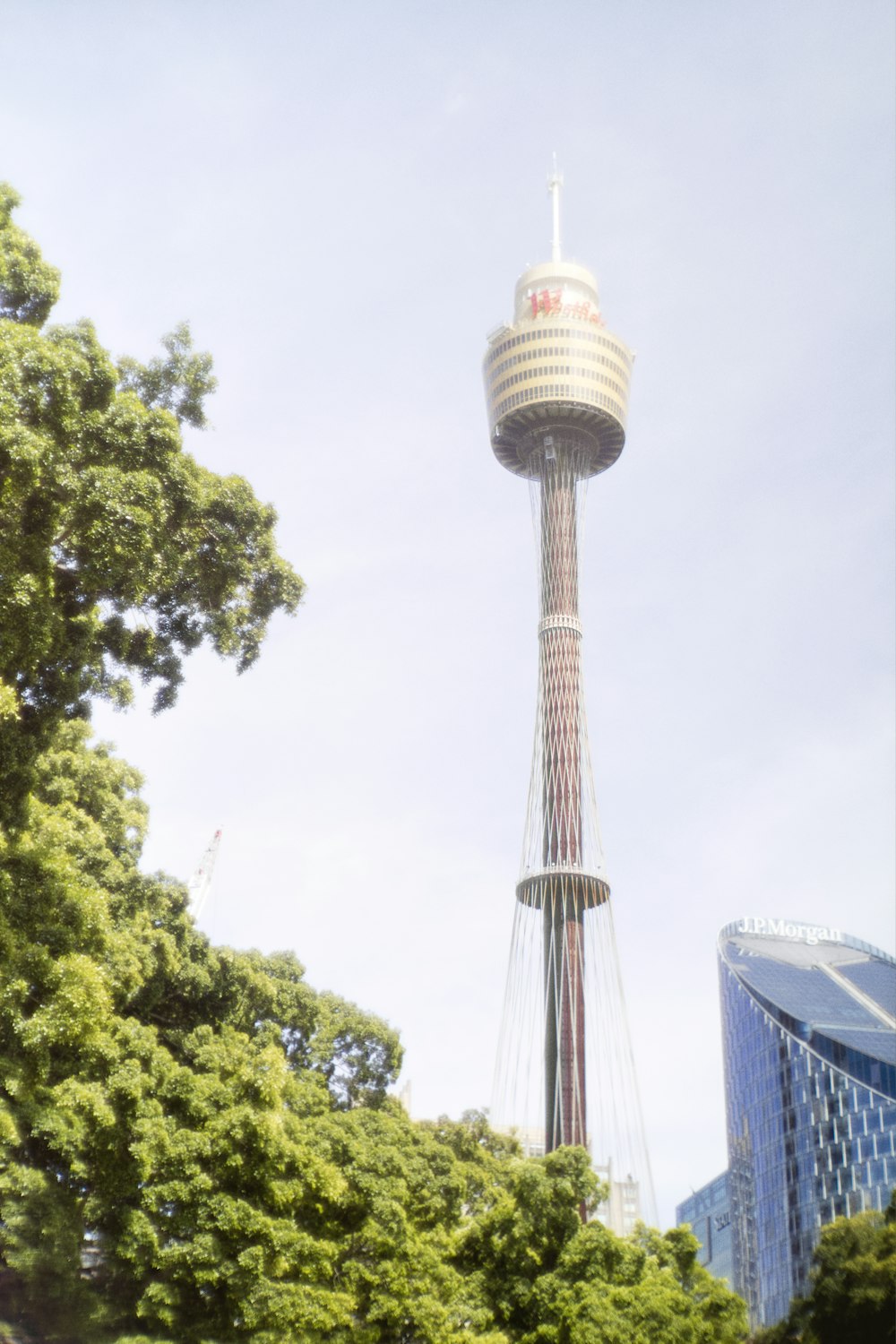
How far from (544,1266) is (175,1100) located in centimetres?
943

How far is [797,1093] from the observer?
8388 cm

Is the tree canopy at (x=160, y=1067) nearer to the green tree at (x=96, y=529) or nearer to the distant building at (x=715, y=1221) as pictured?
the green tree at (x=96, y=529)

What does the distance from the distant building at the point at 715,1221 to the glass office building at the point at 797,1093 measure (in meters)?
10.1

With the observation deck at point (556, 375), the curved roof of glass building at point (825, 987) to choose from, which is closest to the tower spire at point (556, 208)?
the observation deck at point (556, 375)

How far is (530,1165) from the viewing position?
26.3 m

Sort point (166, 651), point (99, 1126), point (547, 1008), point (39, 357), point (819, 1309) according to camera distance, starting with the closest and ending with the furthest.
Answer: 1. point (39, 357)
2. point (166, 651)
3. point (99, 1126)
4. point (819, 1309)
5. point (547, 1008)

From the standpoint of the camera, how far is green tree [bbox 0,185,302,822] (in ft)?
47.8

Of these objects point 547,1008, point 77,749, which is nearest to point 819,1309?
point 77,749

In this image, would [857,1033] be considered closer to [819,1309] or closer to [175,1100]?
[819,1309]

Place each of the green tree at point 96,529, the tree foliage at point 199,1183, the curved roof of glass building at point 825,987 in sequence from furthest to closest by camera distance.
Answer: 1. the curved roof of glass building at point 825,987
2. the tree foliage at point 199,1183
3. the green tree at point 96,529

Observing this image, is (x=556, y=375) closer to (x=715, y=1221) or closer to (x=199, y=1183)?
(x=199, y=1183)

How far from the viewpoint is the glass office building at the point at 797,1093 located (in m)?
77.5

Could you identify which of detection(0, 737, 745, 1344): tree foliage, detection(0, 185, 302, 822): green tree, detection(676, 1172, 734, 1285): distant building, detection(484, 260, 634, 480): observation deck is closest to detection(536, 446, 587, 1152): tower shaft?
detection(484, 260, 634, 480): observation deck

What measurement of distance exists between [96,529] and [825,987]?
88.5m
